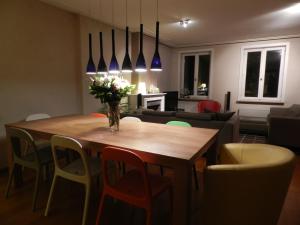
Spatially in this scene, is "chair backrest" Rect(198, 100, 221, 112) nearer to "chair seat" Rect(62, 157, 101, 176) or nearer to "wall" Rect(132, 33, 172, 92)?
"wall" Rect(132, 33, 172, 92)

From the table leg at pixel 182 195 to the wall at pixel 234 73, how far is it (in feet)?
17.2

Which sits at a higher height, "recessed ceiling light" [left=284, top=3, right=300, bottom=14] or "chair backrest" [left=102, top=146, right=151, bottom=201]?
"recessed ceiling light" [left=284, top=3, right=300, bottom=14]

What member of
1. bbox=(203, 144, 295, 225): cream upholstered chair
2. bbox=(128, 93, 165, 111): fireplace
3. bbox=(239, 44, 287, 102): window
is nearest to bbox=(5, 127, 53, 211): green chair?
bbox=(203, 144, 295, 225): cream upholstered chair

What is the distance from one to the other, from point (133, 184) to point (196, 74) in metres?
5.68

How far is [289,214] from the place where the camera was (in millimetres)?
2010

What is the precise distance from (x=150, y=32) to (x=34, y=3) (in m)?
2.70

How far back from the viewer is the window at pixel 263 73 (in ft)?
18.1

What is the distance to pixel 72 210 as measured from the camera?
6.68 ft

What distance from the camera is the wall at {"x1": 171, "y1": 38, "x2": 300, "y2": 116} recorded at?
531 cm

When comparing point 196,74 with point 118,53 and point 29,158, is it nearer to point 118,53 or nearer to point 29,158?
point 118,53

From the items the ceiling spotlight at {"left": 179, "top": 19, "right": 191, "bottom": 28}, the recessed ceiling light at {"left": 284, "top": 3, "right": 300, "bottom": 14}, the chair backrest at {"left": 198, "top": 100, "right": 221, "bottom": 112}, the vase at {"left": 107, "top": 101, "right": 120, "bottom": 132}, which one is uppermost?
the recessed ceiling light at {"left": 284, "top": 3, "right": 300, "bottom": 14}

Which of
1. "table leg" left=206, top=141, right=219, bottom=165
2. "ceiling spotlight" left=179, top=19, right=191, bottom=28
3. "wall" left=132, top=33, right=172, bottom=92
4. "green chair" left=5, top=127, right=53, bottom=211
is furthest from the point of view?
"wall" left=132, top=33, right=172, bottom=92

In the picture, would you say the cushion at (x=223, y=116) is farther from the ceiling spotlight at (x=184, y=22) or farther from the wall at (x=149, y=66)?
the wall at (x=149, y=66)

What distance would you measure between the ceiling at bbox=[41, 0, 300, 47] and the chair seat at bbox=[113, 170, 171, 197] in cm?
268
